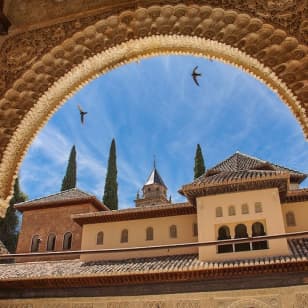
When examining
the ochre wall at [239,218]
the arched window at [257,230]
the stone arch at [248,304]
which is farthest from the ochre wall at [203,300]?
the arched window at [257,230]

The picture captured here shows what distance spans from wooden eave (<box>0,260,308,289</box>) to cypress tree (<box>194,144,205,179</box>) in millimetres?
16521

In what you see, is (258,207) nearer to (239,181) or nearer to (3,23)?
(239,181)

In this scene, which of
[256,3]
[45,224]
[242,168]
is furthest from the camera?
[45,224]

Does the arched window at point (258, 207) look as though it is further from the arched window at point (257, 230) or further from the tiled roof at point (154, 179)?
the tiled roof at point (154, 179)

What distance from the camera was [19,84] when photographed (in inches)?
171

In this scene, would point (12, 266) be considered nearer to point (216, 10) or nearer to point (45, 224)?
point (45, 224)

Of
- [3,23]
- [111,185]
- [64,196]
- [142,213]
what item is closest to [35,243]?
[64,196]

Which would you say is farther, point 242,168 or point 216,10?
point 242,168

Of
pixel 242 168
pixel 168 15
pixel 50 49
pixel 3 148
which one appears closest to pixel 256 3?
pixel 168 15

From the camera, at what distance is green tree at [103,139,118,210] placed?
94.8 ft

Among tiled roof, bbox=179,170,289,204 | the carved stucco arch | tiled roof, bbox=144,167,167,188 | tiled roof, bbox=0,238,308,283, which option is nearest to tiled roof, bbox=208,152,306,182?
tiled roof, bbox=179,170,289,204

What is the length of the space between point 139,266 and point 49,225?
353 inches

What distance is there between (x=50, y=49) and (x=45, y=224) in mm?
17785

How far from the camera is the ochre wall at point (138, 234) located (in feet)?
49.1
